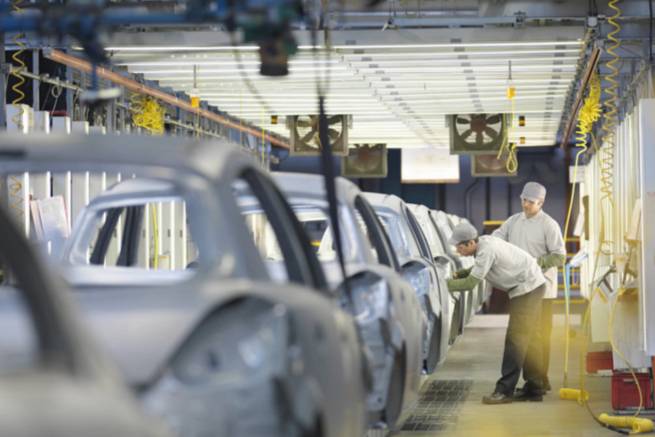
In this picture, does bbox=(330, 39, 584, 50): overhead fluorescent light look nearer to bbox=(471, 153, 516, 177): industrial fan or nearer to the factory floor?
the factory floor

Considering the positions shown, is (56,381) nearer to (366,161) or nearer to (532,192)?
(532,192)

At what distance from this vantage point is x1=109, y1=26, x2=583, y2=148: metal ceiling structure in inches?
523

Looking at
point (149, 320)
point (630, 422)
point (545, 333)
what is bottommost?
point (630, 422)

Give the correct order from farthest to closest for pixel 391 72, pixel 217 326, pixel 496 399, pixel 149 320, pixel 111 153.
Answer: pixel 391 72, pixel 496 399, pixel 111 153, pixel 217 326, pixel 149 320

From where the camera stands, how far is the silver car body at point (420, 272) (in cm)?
1073

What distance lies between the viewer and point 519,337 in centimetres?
1267

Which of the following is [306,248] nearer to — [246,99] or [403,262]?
[403,262]

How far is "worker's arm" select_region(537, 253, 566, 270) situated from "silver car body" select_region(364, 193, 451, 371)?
165 centimetres

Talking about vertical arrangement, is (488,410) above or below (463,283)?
below

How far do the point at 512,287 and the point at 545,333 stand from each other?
2.88 feet

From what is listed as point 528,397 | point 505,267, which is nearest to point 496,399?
point 528,397

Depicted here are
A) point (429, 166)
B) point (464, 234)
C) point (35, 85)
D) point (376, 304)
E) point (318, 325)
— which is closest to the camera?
point (318, 325)

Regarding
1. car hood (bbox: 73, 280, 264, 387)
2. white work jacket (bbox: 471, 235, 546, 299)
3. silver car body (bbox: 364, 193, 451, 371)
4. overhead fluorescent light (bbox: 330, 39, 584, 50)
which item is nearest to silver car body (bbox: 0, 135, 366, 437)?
car hood (bbox: 73, 280, 264, 387)

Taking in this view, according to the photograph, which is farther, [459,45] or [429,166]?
[429,166]
